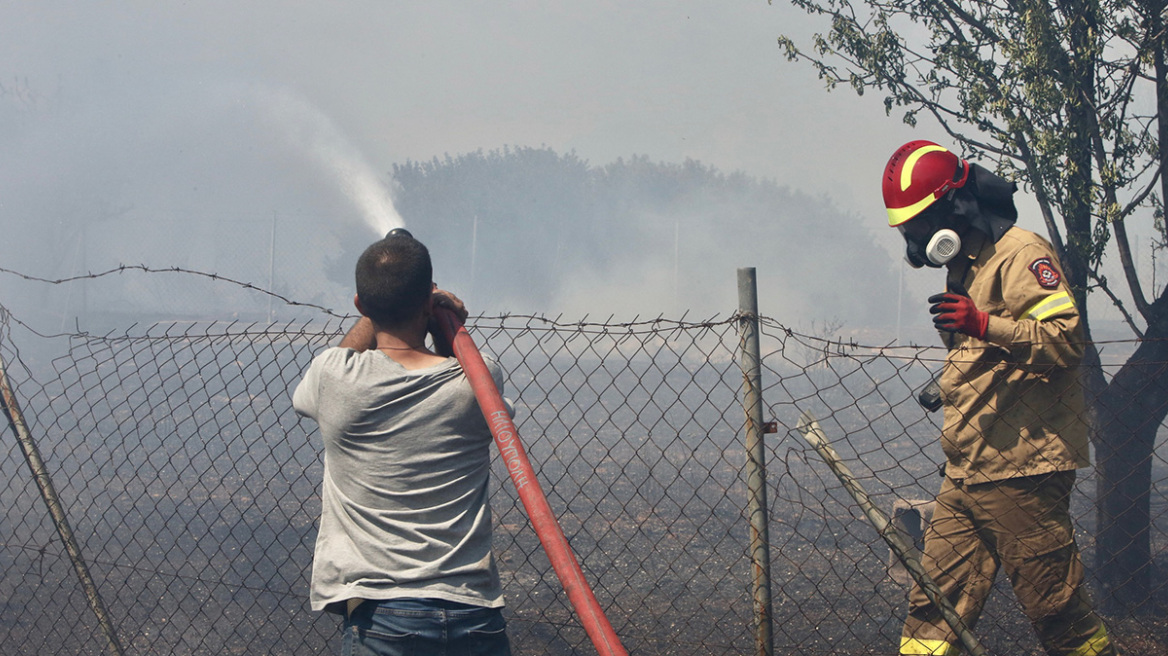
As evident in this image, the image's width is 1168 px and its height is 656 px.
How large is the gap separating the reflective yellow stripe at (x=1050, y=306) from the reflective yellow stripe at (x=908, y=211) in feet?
1.68

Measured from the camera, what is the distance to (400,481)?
2.09 meters

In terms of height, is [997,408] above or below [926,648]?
above

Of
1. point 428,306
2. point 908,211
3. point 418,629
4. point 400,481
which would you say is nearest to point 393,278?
point 428,306

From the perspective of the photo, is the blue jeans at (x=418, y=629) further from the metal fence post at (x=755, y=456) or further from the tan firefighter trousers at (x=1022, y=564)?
the tan firefighter trousers at (x=1022, y=564)

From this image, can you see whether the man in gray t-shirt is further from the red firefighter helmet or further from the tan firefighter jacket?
the red firefighter helmet

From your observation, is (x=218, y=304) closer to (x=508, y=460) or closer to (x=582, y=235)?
(x=582, y=235)

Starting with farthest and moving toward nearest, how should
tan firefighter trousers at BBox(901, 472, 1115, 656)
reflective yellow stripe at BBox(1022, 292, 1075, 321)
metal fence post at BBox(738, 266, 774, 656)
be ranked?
tan firefighter trousers at BBox(901, 472, 1115, 656)
reflective yellow stripe at BBox(1022, 292, 1075, 321)
metal fence post at BBox(738, 266, 774, 656)

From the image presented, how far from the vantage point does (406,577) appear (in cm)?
205

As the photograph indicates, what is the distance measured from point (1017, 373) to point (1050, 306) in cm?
25

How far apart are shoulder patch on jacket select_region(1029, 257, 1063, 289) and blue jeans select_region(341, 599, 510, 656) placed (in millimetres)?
2055

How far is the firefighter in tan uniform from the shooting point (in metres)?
2.80

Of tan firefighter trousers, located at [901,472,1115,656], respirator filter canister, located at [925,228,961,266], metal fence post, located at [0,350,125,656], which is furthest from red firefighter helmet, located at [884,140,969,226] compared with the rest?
metal fence post, located at [0,350,125,656]

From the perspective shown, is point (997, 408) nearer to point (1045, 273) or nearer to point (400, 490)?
point (1045, 273)

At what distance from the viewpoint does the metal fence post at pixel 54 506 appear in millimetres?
3330
